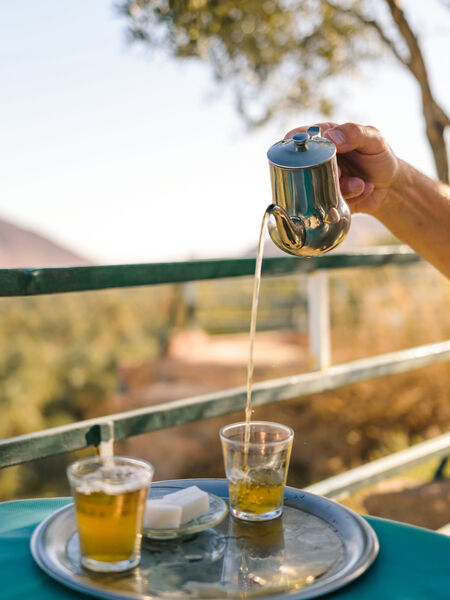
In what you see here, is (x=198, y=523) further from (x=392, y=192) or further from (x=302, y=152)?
(x=392, y=192)

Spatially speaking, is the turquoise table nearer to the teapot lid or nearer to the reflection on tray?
the reflection on tray

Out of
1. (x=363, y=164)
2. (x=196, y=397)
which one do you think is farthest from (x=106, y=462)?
(x=196, y=397)

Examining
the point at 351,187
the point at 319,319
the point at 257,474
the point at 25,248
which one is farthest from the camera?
the point at 25,248

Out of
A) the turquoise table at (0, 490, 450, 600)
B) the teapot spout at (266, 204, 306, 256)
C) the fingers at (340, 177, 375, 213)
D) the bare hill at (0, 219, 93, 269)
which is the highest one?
the bare hill at (0, 219, 93, 269)

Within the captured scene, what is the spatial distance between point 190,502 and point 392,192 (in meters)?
0.94

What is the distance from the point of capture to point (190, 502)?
0.78 metres

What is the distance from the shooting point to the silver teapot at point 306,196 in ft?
3.43

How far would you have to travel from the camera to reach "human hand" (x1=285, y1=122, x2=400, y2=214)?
1245 millimetres

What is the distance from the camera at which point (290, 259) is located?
1.86m

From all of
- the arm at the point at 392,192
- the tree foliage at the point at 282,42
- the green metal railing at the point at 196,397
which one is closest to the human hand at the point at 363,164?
the arm at the point at 392,192

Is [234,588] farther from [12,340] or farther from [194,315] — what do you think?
[194,315]

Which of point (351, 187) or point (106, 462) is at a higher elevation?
point (351, 187)

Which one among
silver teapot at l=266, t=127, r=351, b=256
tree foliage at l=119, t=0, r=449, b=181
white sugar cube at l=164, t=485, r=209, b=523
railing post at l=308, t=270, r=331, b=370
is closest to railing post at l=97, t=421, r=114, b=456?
silver teapot at l=266, t=127, r=351, b=256

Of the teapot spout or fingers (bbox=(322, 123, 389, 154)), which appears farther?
fingers (bbox=(322, 123, 389, 154))
